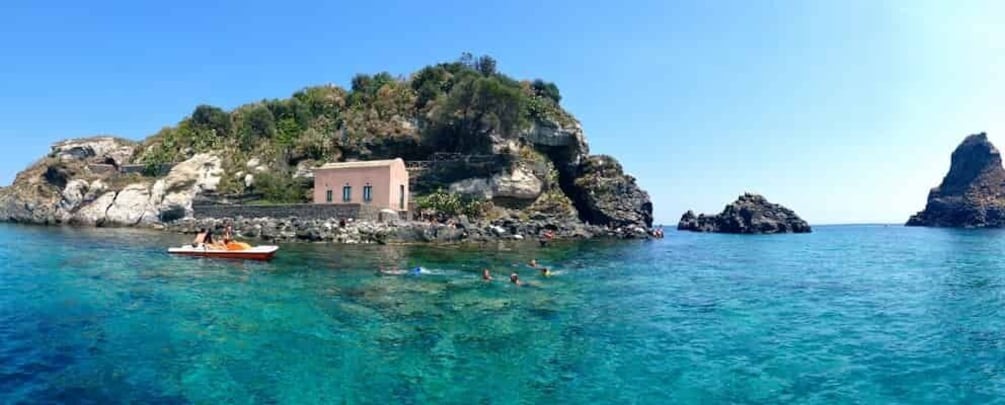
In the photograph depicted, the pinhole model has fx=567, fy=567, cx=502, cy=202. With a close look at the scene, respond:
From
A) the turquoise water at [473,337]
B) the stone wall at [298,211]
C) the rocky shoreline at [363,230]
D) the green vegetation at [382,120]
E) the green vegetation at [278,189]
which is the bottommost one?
the turquoise water at [473,337]

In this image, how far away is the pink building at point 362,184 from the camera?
192 feet

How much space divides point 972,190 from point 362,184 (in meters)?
154

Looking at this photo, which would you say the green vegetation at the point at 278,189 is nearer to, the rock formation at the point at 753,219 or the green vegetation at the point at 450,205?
the green vegetation at the point at 450,205

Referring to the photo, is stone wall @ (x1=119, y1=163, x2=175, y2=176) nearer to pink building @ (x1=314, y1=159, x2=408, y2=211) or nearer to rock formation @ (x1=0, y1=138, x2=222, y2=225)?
rock formation @ (x1=0, y1=138, x2=222, y2=225)

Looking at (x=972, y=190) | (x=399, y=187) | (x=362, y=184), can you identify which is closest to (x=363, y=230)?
(x=362, y=184)

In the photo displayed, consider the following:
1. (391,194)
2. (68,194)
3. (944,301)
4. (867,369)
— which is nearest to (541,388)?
(867,369)

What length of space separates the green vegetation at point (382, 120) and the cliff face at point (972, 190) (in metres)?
116

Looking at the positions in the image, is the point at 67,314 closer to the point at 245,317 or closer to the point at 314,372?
the point at 245,317

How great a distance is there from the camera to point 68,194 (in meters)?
68.9

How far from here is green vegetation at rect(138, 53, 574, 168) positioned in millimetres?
68875

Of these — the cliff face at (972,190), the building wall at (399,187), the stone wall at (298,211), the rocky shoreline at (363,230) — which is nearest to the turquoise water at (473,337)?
the rocky shoreline at (363,230)

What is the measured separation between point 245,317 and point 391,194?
1665 inches

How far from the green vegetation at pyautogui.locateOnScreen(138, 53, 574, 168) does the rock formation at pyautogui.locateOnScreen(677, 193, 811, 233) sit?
44.4m

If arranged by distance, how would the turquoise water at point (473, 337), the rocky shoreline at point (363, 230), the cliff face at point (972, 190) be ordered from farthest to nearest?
the cliff face at point (972, 190)
the rocky shoreline at point (363, 230)
the turquoise water at point (473, 337)
